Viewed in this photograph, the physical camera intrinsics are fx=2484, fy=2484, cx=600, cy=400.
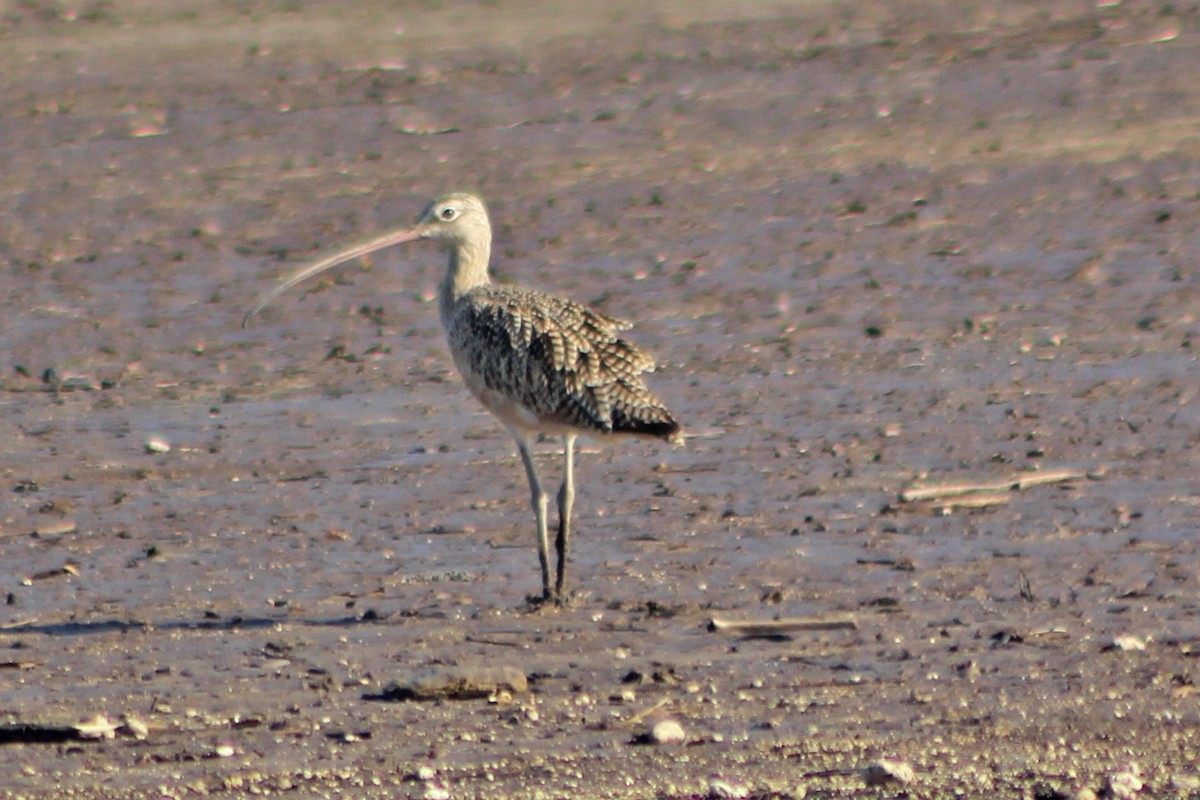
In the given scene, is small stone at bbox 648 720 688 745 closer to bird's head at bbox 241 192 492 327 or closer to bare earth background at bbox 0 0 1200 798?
bare earth background at bbox 0 0 1200 798

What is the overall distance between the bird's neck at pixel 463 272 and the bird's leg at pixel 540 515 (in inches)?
25.4

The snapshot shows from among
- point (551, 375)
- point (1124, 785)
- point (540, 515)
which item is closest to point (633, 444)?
point (540, 515)

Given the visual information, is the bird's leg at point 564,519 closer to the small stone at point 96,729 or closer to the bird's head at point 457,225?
A: the bird's head at point 457,225

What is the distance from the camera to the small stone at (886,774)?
5.81 meters

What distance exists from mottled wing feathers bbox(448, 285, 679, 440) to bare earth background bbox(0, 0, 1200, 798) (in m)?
0.56

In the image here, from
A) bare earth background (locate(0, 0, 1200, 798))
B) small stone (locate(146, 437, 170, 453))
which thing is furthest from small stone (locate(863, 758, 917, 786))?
small stone (locate(146, 437, 170, 453))

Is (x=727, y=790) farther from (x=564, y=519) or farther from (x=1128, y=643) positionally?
(x=564, y=519)

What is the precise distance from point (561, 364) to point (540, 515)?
529 mm

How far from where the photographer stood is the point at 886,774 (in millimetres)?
5809

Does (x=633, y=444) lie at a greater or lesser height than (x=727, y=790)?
lesser

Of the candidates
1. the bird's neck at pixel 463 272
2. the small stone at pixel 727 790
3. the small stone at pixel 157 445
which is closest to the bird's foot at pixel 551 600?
the bird's neck at pixel 463 272

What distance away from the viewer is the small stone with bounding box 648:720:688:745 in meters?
6.16

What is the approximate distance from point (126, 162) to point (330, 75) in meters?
3.59

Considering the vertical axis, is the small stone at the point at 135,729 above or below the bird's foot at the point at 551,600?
above
